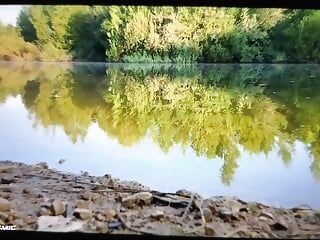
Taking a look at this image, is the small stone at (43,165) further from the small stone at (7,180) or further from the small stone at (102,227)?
the small stone at (102,227)

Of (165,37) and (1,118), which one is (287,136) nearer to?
(165,37)

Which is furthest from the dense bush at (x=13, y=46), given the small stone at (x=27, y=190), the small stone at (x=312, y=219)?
the small stone at (x=312, y=219)

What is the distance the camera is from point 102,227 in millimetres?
1984

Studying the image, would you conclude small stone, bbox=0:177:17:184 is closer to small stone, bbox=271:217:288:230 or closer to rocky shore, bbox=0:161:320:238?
rocky shore, bbox=0:161:320:238

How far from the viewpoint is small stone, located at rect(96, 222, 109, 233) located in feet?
6.47

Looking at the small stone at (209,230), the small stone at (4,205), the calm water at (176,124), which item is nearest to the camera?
the small stone at (209,230)

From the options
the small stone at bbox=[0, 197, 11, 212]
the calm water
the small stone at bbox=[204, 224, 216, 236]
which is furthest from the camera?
the calm water

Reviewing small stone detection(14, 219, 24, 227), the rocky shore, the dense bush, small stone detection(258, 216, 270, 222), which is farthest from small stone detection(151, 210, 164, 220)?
the dense bush

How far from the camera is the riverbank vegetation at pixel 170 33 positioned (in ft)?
7.12

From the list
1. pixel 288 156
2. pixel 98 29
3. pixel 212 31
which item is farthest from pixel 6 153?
pixel 288 156

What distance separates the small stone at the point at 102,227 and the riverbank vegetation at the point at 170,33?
771mm

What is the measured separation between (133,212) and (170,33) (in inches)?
32.2

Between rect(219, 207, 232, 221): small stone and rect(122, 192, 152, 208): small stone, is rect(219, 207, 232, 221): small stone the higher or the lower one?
the lower one

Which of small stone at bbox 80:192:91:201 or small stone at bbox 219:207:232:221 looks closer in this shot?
small stone at bbox 219:207:232:221
